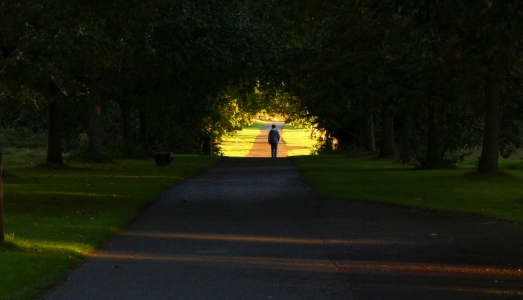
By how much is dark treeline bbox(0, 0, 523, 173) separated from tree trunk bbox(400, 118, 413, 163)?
76 mm

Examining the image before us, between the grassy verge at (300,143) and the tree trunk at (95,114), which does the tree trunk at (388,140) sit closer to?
the tree trunk at (95,114)

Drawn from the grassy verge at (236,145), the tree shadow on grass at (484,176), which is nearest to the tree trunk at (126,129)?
the grassy verge at (236,145)

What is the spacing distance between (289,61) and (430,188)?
1111 centimetres

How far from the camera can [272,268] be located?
10289mm

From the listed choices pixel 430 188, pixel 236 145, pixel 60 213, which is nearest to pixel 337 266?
pixel 60 213

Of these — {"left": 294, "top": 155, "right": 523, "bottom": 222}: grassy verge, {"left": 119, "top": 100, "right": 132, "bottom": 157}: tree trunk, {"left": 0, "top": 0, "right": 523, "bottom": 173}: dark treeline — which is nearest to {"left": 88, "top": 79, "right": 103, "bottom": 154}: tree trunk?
{"left": 0, "top": 0, "right": 523, "bottom": 173}: dark treeline

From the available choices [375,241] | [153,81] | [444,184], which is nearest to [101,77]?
[153,81]

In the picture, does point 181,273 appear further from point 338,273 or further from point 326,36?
point 326,36

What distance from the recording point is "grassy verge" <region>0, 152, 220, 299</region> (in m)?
9.73

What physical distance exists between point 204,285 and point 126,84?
2705cm

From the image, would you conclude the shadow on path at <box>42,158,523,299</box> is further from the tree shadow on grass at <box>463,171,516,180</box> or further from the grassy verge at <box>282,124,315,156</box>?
the grassy verge at <box>282,124,315,156</box>

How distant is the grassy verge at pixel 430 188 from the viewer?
17438 mm

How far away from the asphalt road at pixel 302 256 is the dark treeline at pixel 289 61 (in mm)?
2888

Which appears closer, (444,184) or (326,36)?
(444,184)
